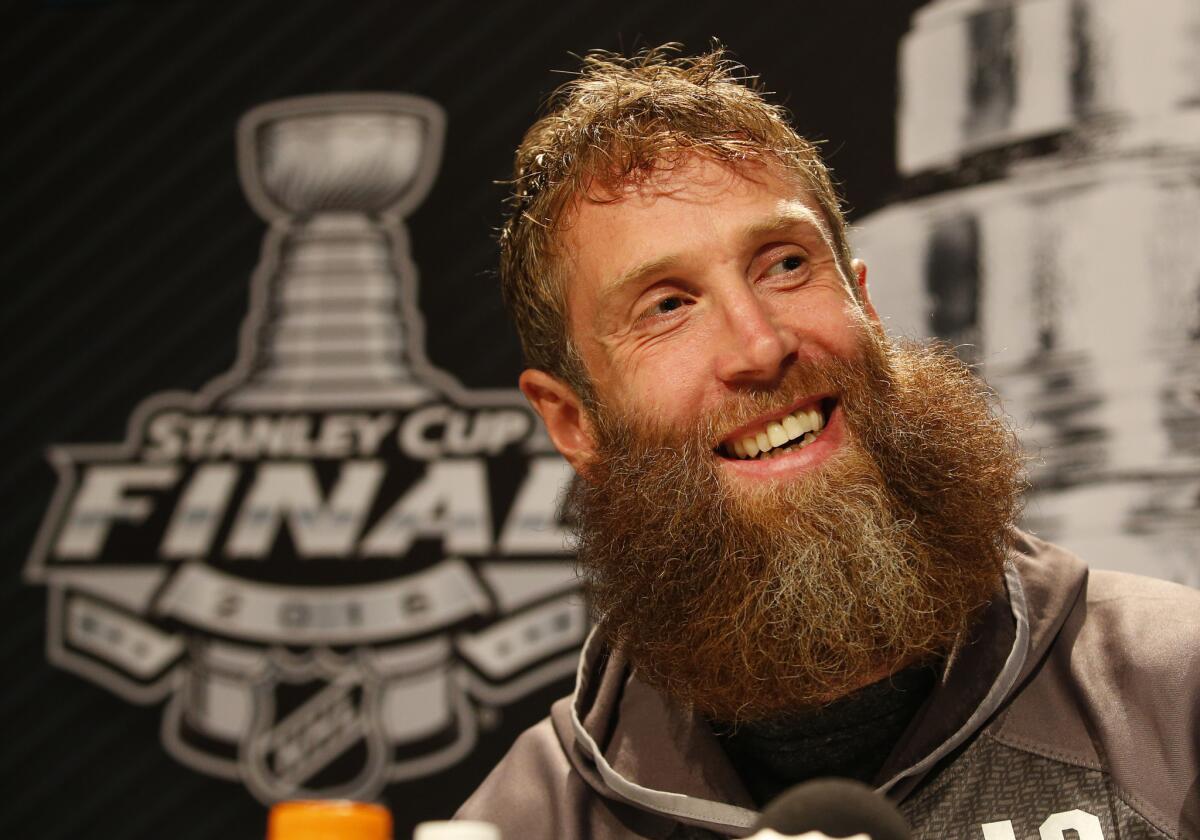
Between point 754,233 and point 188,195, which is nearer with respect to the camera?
point 754,233

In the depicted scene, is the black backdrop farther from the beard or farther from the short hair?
the beard

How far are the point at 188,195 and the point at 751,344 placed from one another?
1.27m

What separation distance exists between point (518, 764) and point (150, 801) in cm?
87

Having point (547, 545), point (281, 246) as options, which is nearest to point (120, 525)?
point (281, 246)

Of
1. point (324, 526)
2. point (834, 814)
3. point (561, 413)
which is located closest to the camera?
point (834, 814)

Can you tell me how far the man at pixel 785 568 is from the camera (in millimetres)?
1096

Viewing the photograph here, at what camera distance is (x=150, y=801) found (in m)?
1.92

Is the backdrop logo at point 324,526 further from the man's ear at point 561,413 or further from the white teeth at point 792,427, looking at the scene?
the white teeth at point 792,427

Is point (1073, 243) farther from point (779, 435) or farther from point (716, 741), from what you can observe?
point (716, 741)

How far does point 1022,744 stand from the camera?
1094 mm

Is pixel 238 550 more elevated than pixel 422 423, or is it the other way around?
pixel 422 423

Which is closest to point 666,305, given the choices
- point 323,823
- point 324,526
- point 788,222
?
point 788,222

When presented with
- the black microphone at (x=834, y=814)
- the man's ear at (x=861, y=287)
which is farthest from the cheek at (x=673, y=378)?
the black microphone at (x=834, y=814)

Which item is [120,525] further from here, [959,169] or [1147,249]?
[1147,249]
